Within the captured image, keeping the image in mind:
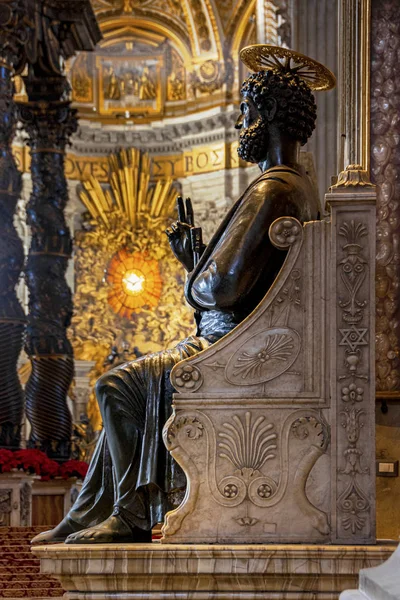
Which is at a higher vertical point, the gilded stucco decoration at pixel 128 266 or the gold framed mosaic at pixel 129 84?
the gold framed mosaic at pixel 129 84

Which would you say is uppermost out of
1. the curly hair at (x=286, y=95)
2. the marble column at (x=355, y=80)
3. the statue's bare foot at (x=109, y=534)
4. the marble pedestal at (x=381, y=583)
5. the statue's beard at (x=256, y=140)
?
the marble column at (x=355, y=80)

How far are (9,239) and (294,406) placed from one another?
811cm

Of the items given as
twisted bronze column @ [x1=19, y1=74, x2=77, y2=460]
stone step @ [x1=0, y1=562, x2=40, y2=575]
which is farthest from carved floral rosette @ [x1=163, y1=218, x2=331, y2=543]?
twisted bronze column @ [x1=19, y1=74, x2=77, y2=460]

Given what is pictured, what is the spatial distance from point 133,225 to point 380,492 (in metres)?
20.3

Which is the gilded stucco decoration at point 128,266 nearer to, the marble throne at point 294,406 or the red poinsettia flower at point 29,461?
the red poinsettia flower at point 29,461

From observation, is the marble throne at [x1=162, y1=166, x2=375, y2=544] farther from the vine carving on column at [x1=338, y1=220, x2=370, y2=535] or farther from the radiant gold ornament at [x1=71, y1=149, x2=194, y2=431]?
the radiant gold ornament at [x1=71, y1=149, x2=194, y2=431]

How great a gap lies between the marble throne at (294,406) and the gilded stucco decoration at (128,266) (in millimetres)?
21663

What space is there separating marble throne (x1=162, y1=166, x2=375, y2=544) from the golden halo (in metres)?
0.68

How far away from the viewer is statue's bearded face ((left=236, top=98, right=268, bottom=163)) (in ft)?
15.1

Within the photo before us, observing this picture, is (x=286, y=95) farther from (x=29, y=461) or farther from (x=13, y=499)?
(x=29, y=461)

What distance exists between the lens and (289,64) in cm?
460

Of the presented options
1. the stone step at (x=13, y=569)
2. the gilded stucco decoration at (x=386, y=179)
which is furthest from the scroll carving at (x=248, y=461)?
the stone step at (x=13, y=569)

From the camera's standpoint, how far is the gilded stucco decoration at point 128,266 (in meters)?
26.0

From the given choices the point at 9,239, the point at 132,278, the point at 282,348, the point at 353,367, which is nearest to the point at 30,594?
the point at 282,348
